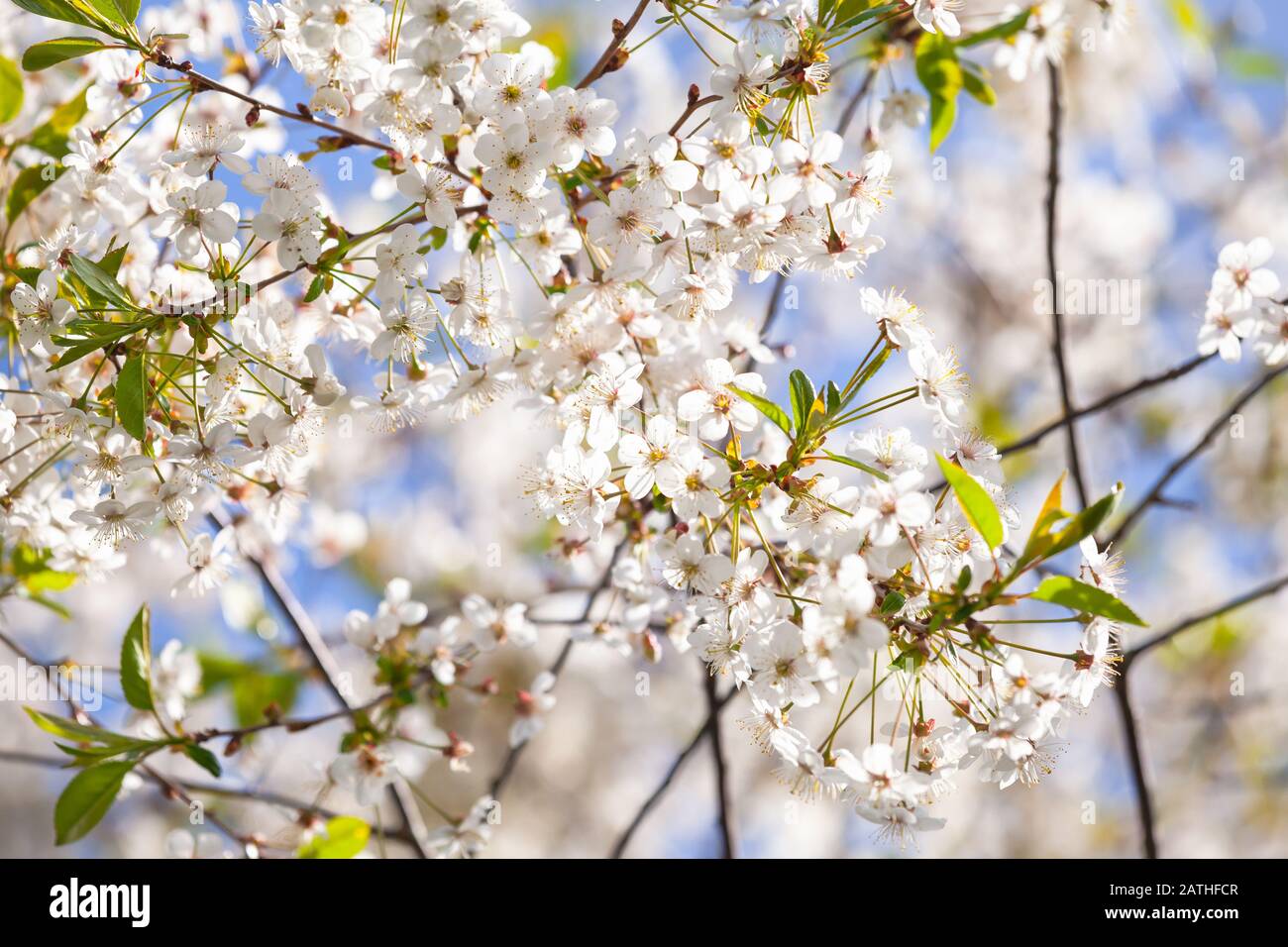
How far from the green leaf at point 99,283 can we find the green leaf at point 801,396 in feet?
2.59

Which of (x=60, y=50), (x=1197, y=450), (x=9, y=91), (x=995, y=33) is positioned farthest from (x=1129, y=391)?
(x=9, y=91)

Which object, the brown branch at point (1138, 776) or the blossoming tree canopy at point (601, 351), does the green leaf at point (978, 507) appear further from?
the brown branch at point (1138, 776)

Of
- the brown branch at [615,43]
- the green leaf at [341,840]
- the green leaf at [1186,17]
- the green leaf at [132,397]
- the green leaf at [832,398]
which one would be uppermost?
the green leaf at [1186,17]

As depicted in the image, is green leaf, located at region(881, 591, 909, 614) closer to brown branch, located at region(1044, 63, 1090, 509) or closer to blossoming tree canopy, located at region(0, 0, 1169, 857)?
blossoming tree canopy, located at region(0, 0, 1169, 857)

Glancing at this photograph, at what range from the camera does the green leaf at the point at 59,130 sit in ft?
5.41

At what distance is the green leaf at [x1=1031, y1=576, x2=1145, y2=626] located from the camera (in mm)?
1029

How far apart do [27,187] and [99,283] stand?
59 cm

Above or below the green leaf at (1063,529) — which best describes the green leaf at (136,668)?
above

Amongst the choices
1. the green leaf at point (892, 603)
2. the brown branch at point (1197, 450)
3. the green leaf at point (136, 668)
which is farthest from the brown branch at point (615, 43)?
the brown branch at point (1197, 450)

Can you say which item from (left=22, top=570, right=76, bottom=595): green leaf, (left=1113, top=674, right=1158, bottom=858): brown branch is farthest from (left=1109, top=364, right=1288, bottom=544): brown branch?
(left=22, top=570, right=76, bottom=595): green leaf

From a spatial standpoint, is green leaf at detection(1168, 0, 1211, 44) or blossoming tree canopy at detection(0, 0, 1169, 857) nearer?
blossoming tree canopy at detection(0, 0, 1169, 857)

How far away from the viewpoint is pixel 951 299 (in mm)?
5242

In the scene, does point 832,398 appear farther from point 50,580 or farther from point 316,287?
point 50,580
